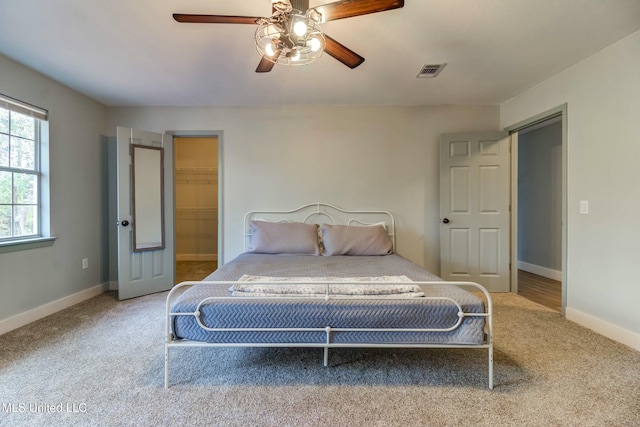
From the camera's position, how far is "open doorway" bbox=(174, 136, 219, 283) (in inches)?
220

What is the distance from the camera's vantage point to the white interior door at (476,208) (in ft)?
11.5

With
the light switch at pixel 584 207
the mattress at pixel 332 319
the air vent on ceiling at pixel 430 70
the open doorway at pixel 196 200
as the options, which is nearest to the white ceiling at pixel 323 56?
the air vent on ceiling at pixel 430 70

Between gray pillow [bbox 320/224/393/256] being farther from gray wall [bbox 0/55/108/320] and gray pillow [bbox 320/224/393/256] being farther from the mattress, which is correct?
gray wall [bbox 0/55/108/320]

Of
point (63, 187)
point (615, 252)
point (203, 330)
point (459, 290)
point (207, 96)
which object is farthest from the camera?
point (207, 96)

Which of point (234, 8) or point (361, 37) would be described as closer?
point (234, 8)

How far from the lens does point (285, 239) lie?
3195 millimetres

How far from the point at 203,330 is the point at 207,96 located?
2.78m

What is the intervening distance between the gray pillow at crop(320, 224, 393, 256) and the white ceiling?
1.60 m

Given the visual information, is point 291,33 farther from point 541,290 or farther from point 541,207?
point 541,207

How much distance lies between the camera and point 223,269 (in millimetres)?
2449

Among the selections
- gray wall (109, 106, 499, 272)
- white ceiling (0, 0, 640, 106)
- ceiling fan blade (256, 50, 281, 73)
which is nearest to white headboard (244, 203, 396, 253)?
gray wall (109, 106, 499, 272)

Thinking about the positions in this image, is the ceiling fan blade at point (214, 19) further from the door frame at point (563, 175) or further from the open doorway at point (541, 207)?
the open doorway at point (541, 207)

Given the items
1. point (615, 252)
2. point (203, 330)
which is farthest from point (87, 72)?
point (615, 252)

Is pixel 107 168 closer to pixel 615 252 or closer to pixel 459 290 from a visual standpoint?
pixel 459 290
